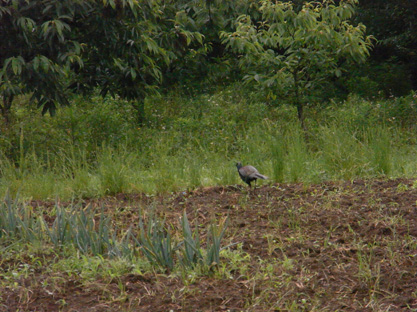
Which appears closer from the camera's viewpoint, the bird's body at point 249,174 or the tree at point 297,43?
the bird's body at point 249,174

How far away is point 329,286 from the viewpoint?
11.3ft

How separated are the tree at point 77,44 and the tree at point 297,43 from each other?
1.07 metres

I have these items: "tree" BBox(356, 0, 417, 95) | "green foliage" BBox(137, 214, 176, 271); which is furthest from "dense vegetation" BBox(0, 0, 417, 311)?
"tree" BBox(356, 0, 417, 95)

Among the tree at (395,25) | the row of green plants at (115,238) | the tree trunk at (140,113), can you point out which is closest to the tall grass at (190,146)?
the tree trunk at (140,113)

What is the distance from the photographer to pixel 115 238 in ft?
13.1

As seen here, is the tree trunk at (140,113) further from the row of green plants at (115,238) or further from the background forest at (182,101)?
the row of green plants at (115,238)

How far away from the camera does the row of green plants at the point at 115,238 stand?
365 centimetres

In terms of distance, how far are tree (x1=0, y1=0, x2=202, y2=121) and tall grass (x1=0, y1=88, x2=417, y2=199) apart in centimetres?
82

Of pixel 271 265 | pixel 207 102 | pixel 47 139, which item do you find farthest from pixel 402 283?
pixel 207 102

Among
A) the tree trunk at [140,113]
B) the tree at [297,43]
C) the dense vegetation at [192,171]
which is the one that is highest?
the tree at [297,43]

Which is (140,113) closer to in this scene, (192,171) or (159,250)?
(192,171)

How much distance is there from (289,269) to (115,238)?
4.05ft

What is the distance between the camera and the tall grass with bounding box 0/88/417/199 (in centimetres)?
624

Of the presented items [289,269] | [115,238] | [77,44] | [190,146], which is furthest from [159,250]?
[190,146]
